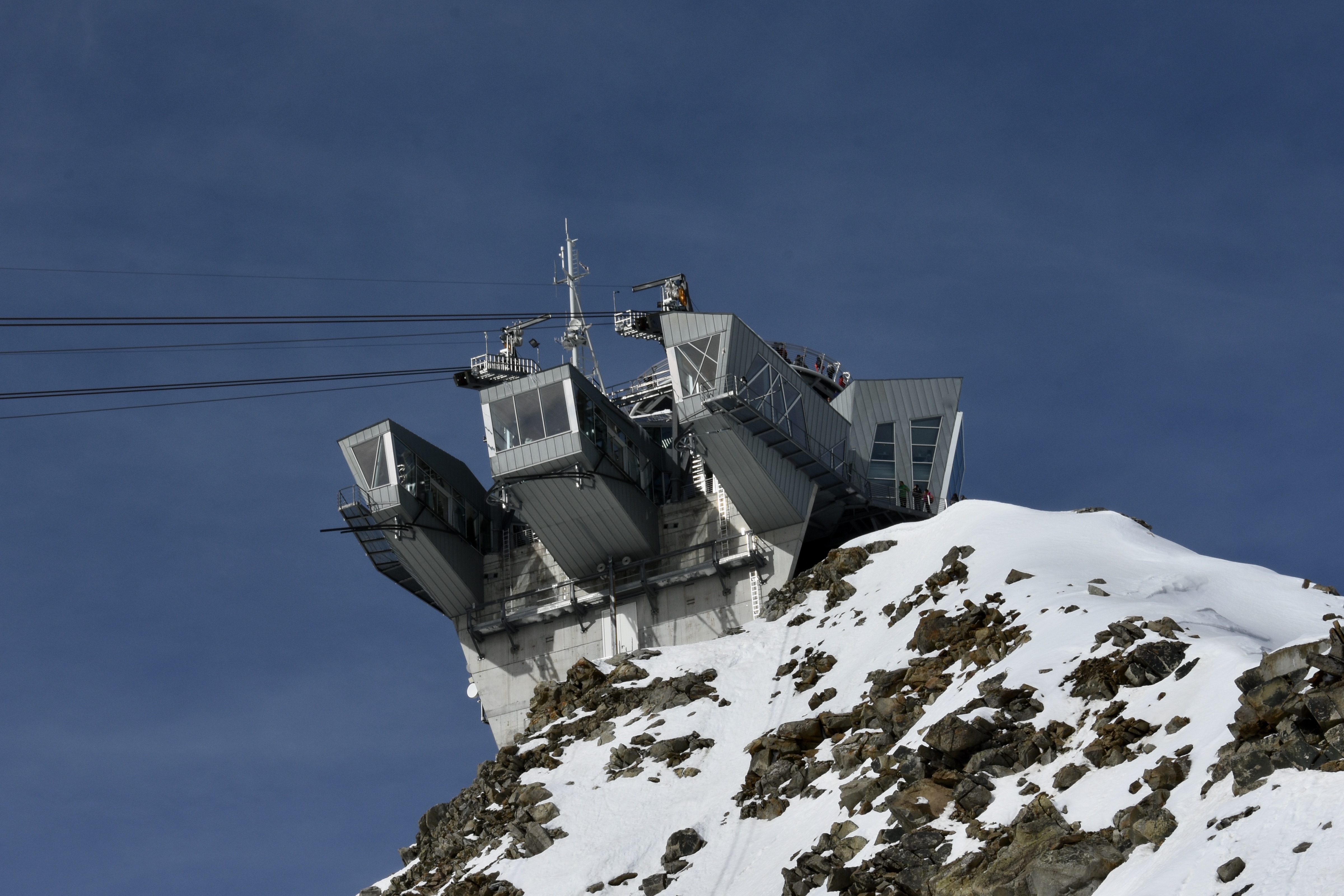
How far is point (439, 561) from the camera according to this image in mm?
67438

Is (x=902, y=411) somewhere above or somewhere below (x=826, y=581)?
above

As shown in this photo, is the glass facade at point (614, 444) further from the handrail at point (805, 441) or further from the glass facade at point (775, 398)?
the glass facade at point (775, 398)

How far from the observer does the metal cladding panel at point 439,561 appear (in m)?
65.7

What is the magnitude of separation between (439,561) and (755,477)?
592 inches

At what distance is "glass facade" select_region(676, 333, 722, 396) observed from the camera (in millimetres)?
61125

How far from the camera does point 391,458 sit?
6500cm

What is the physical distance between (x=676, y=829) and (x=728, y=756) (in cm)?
453

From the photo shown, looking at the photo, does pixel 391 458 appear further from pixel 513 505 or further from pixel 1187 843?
pixel 1187 843

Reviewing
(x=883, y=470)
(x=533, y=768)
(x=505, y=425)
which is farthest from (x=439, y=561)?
(x=883, y=470)

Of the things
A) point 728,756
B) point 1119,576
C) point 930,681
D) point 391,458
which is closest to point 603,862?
point 728,756

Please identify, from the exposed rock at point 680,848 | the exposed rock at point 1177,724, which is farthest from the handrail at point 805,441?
the exposed rock at point 1177,724

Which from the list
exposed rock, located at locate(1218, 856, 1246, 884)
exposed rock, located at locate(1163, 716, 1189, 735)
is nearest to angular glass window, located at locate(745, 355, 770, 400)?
exposed rock, located at locate(1163, 716, 1189, 735)

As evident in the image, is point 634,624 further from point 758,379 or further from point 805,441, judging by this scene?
point 758,379

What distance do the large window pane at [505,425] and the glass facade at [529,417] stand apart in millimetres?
11
